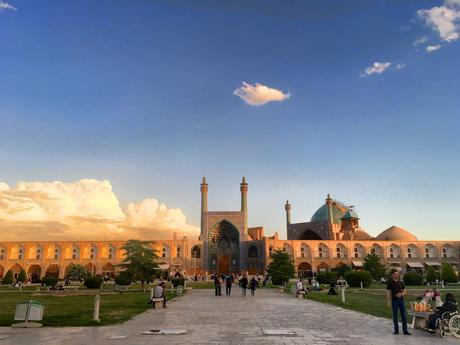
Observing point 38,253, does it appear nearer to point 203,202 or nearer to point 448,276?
point 203,202

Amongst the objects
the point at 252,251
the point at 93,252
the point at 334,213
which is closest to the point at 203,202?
the point at 252,251

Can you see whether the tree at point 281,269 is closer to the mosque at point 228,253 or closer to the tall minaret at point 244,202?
the mosque at point 228,253

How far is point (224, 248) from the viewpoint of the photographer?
72562 millimetres

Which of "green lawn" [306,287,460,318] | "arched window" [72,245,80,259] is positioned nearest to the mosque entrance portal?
"arched window" [72,245,80,259]

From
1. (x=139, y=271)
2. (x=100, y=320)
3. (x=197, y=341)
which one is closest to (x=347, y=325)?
(x=197, y=341)

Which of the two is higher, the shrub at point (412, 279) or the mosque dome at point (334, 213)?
the mosque dome at point (334, 213)

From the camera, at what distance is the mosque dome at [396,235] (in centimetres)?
7369

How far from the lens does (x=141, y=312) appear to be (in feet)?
46.8

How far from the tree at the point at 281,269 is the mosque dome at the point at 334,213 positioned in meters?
39.1

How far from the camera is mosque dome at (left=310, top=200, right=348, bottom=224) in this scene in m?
82.7

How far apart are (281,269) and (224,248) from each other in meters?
31.1

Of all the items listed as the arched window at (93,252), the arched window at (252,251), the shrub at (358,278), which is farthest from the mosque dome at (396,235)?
the arched window at (93,252)

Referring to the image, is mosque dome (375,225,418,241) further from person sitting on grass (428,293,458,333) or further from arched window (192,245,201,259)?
person sitting on grass (428,293,458,333)

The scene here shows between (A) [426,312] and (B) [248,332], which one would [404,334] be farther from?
(B) [248,332]
